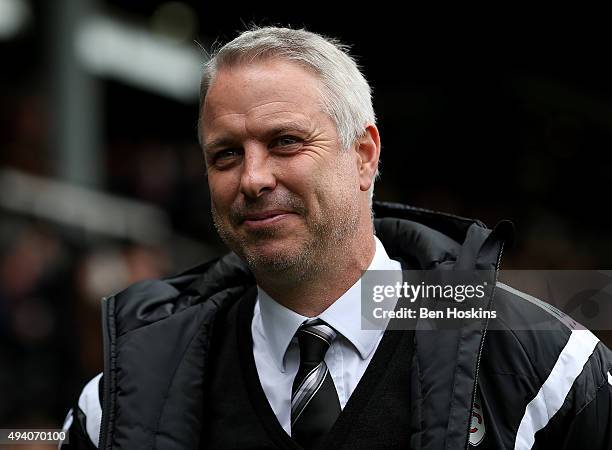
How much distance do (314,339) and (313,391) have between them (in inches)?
6.1

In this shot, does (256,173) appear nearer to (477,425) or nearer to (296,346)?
(296,346)

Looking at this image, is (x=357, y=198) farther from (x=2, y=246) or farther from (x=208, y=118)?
(x=2, y=246)

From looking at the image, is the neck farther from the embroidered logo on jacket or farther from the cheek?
the embroidered logo on jacket

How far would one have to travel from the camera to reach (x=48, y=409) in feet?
19.3

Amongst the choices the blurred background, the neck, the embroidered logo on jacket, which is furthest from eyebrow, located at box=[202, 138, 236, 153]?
the blurred background

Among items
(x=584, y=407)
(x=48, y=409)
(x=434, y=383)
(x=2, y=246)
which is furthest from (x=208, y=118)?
(x=2, y=246)

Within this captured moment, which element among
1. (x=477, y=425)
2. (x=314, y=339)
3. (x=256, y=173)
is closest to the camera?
(x=477, y=425)

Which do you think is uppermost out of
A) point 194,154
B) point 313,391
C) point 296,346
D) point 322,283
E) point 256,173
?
point 194,154

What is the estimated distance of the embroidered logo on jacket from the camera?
2346 mm

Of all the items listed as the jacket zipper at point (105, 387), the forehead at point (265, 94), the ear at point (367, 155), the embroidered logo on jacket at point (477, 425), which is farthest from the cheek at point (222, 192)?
the embroidered logo on jacket at point (477, 425)

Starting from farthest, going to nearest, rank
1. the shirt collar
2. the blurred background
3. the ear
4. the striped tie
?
the blurred background → the ear → the shirt collar → the striped tie

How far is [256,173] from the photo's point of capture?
8.28 ft

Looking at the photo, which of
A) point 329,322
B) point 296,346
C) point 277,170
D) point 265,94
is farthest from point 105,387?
point 265,94

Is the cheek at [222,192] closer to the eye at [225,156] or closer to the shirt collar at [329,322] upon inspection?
the eye at [225,156]
